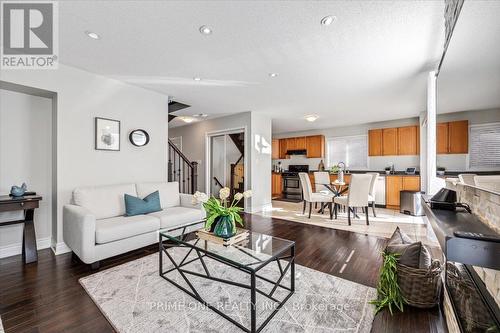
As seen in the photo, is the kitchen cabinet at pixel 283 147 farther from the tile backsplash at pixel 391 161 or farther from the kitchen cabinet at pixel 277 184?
the tile backsplash at pixel 391 161

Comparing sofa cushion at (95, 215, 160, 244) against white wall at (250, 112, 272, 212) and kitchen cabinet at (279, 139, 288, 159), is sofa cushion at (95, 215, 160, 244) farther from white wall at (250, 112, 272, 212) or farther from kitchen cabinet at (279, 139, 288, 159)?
kitchen cabinet at (279, 139, 288, 159)

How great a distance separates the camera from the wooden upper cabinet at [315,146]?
7.25 m

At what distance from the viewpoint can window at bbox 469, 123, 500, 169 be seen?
2.98ft

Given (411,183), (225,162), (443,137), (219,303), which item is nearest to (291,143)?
(225,162)

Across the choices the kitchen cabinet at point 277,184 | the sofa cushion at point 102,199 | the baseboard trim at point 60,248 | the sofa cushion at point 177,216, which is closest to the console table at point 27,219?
the baseboard trim at point 60,248

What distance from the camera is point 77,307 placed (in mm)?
1696

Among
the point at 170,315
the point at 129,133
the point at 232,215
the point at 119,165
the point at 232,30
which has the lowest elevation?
the point at 170,315

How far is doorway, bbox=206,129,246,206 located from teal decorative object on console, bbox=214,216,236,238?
13.8 ft

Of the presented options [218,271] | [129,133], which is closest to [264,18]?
[218,271]

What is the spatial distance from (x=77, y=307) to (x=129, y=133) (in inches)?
99.8

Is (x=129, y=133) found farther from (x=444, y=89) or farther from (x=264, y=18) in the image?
(x=444, y=89)

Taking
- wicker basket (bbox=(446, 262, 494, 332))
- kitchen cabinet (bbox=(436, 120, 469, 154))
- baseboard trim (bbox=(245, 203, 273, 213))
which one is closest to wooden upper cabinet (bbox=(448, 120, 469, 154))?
kitchen cabinet (bbox=(436, 120, 469, 154))

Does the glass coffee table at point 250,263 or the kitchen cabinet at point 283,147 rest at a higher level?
the kitchen cabinet at point 283,147

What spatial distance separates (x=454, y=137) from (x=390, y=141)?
16.9 feet
